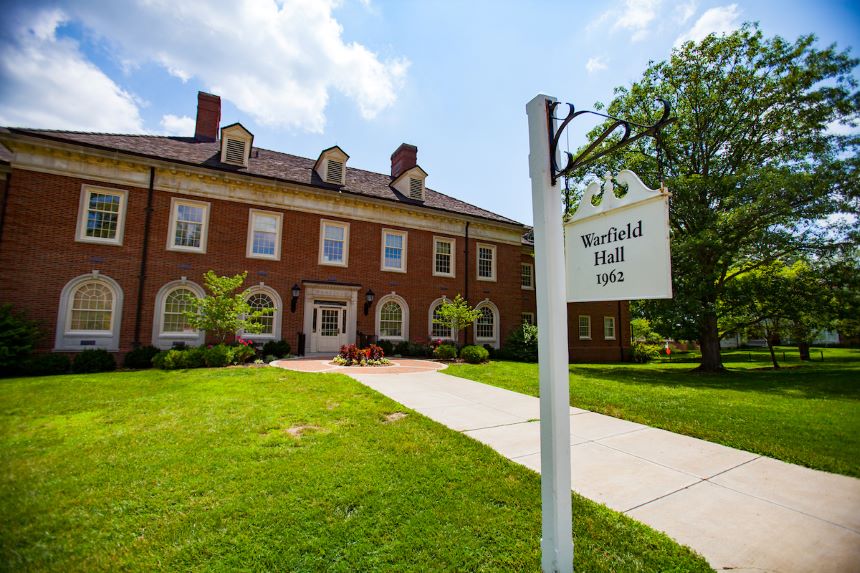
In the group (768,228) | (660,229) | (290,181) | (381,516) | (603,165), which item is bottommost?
(381,516)

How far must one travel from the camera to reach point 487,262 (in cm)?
2162

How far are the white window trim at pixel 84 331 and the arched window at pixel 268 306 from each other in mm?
4368

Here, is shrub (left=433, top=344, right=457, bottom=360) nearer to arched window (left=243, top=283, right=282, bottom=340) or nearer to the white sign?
arched window (left=243, top=283, right=282, bottom=340)

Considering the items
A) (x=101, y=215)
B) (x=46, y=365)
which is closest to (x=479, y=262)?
(x=101, y=215)

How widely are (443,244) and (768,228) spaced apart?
13.9 meters

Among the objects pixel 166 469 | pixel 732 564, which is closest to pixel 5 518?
pixel 166 469

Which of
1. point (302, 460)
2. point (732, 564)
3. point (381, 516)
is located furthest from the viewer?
point (302, 460)

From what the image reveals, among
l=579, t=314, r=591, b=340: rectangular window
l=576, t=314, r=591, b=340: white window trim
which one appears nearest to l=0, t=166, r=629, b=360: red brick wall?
l=576, t=314, r=591, b=340: white window trim

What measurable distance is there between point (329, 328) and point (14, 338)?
986 centimetres

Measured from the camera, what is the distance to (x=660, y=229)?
7.06ft

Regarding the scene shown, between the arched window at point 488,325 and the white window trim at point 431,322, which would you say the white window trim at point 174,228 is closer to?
the white window trim at point 431,322

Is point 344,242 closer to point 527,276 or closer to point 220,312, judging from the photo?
point 220,312

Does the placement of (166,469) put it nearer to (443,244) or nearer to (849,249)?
(443,244)

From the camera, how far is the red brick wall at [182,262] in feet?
41.1
